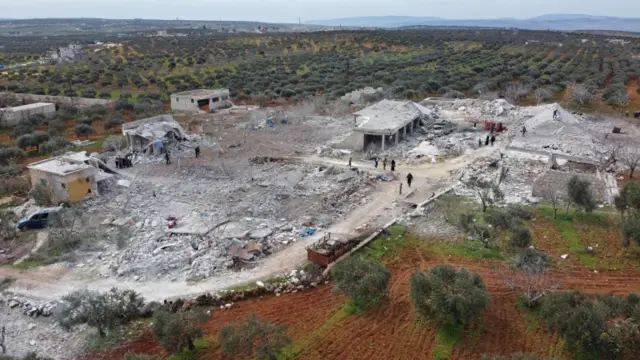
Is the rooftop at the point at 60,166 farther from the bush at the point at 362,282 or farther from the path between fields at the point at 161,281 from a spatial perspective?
the bush at the point at 362,282

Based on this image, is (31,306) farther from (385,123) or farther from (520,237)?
(385,123)

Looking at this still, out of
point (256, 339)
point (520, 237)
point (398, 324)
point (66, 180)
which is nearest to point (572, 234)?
point (520, 237)

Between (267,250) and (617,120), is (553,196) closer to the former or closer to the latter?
(267,250)

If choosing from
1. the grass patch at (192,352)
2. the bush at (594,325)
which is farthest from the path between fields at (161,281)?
the bush at (594,325)

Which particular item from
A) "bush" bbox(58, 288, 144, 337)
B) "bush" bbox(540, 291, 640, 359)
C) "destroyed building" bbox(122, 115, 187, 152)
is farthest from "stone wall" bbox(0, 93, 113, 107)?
"bush" bbox(540, 291, 640, 359)

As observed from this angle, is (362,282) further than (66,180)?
No
